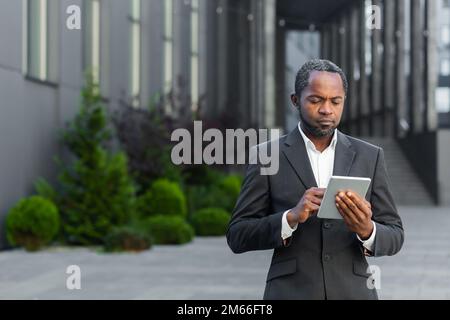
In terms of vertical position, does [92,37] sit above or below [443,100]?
above

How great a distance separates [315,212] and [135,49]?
22.8 m

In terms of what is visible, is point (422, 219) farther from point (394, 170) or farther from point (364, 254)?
point (364, 254)

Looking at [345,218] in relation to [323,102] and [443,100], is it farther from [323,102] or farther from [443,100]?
[443,100]

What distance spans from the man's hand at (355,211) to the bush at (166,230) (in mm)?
14576

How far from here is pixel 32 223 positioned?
15812 millimetres

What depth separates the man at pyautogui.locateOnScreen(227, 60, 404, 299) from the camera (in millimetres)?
3191

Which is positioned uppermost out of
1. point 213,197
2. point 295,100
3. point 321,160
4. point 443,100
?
point 295,100

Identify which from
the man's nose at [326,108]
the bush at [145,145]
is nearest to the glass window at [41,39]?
the bush at [145,145]

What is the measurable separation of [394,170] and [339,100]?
36206 mm

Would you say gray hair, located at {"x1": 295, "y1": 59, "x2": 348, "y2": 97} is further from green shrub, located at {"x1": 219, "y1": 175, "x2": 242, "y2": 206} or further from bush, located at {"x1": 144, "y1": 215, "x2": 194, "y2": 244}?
green shrub, located at {"x1": 219, "y1": 175, "x2": 242, "y2": 206}

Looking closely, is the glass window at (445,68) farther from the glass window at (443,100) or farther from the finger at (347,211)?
the finger at (347,211)

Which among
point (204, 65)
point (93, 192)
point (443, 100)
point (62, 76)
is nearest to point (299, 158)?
point (93, 192)

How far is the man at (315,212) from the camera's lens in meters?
3.19
